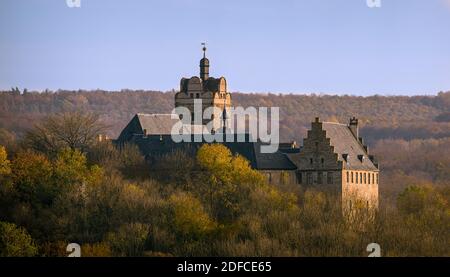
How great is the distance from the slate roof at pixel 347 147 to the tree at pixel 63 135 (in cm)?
1899

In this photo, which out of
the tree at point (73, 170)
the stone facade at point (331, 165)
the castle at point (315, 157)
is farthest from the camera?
the castle at point (315, 157)

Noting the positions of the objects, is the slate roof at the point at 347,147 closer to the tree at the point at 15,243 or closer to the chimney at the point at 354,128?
the chimney at the point at 354,128

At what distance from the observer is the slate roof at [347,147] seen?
126438 mm

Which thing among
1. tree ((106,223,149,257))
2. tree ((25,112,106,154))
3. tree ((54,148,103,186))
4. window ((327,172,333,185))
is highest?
tree ((25,112,106,154))

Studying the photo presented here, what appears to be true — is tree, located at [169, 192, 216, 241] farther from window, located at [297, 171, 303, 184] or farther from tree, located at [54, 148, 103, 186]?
window, located at [297, 171, 303, 184]

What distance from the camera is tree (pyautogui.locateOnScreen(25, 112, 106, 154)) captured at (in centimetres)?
12638

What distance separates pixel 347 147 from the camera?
128 metres

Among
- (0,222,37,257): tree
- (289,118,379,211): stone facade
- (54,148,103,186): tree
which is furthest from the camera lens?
(289,118,379,211): stone facade

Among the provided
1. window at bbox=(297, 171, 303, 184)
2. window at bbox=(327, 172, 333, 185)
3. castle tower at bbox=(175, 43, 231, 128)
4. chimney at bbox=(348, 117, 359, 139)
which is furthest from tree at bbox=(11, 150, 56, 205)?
→ castle tower at bbox=(175, 43, 231, 128)

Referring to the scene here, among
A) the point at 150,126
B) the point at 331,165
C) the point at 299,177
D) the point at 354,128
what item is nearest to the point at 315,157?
the point at 331,165

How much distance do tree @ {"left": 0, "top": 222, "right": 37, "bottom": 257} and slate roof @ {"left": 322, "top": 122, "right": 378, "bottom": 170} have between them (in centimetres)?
3858

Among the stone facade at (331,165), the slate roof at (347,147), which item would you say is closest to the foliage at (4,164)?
the stone facade at (331,165)

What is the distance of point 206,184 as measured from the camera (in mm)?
118125
